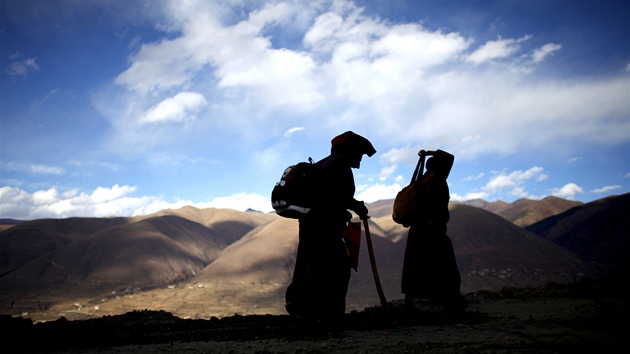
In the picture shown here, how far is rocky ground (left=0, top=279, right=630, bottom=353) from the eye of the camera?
3.56m

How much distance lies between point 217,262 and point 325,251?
74651 millimetres

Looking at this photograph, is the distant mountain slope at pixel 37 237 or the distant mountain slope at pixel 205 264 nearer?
the distant mountain slope at pixel 205 264

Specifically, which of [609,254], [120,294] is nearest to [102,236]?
[120,294]

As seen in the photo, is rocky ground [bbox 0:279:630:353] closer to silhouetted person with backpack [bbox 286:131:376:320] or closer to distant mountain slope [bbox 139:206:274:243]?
silhouetted person with backpack [bbox 286:131:376:320]

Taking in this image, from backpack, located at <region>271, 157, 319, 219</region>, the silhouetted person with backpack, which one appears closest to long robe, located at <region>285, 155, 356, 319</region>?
the silhouetted person with backpack

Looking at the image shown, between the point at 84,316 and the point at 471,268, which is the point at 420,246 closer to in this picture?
the point at 84,316

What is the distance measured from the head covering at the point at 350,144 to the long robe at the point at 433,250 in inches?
49.8

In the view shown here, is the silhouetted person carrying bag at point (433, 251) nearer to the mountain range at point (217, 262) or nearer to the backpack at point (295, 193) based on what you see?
the backpack at point (295, 193)

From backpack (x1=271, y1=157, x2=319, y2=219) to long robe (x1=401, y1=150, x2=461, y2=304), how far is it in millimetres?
1902

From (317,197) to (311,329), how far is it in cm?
146

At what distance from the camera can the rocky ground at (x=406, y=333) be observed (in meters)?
3.56

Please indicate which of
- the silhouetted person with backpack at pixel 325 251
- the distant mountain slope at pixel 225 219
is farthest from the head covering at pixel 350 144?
the distant mountain slope at pixel 225 219

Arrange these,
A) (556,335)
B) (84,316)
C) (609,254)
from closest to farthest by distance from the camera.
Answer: (556,335)
(84,316)
(609,254)

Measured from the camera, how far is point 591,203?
9612 cm
